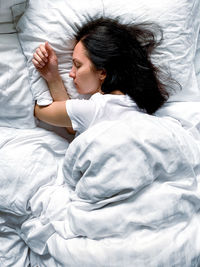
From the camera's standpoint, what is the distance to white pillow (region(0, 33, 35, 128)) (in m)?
0.96

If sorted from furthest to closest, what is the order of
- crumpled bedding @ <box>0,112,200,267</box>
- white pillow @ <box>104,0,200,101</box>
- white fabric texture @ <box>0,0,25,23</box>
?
white pillow @ <box>104,0,200,101</box> < white fabric texture @ <box>0,0,25,23</box> < crumpled bedding @ <box>0,112,200,267</box>

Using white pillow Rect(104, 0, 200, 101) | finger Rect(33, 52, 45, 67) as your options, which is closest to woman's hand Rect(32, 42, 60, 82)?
finger Rect(33, 52, 45, 67)

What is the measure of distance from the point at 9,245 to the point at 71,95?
52cm

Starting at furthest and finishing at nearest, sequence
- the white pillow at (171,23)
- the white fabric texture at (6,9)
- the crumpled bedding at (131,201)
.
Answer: the white pillow at (171,23)
the white fabric texture at (6,9)
the crumpled bedding at (131,201)

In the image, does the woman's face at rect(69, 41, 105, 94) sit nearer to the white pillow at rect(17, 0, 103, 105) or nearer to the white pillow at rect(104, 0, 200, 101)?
the white pillow at rect(17, 0, 103, 105)

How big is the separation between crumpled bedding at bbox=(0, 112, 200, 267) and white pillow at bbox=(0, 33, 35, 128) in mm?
253

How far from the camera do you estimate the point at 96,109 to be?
952mm

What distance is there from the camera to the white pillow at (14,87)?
0.96 m

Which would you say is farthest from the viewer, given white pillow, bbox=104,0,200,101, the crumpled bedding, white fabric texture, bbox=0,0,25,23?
white pillow, bbox=104,0,200,101

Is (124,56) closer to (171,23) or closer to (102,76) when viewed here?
(102,76)

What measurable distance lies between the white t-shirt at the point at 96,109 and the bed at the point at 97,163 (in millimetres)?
83

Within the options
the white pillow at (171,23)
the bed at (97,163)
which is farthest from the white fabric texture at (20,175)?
the white pillow at (171,23)

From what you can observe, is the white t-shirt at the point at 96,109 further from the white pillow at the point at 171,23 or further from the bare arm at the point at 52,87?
the white pillow at the point at 171,23

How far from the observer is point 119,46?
3.18 ft
